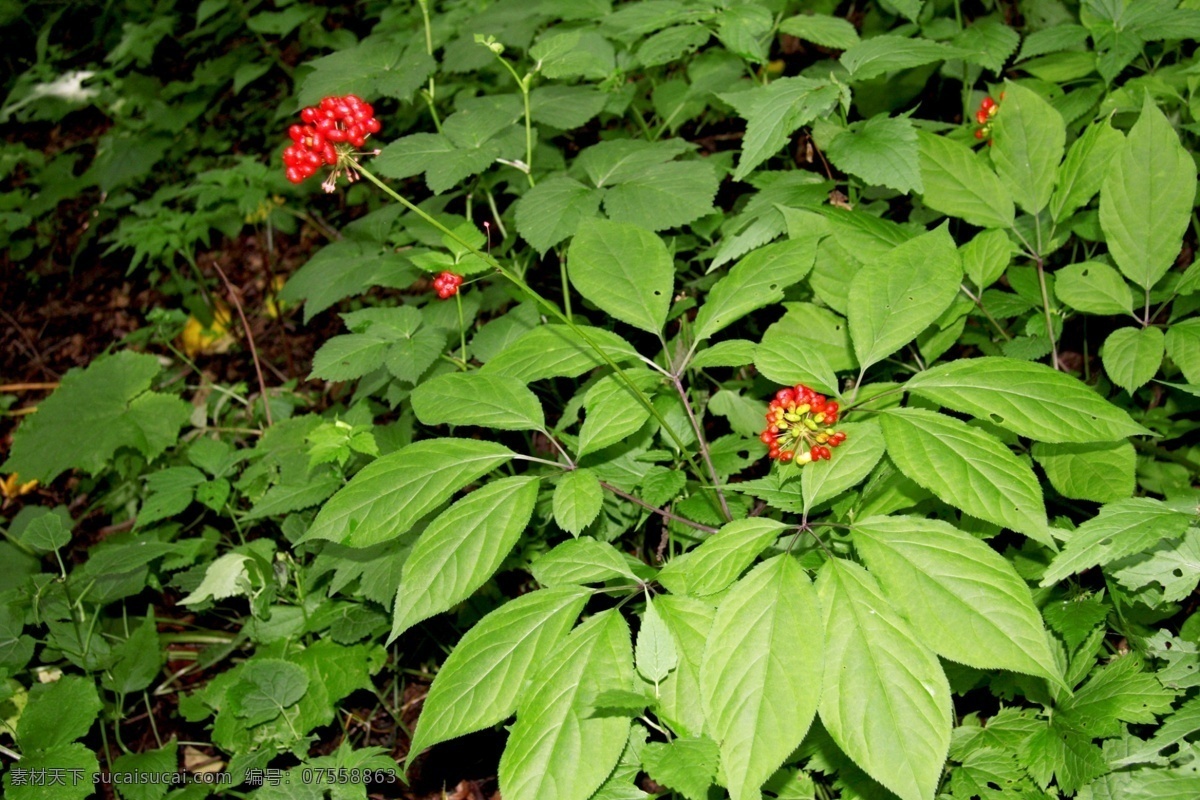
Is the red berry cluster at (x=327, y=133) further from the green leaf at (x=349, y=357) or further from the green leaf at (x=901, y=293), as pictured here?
the green leaf at (x=901, y=293)

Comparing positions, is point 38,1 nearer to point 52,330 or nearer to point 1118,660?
point 52,330

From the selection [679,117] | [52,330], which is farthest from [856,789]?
[52,330]

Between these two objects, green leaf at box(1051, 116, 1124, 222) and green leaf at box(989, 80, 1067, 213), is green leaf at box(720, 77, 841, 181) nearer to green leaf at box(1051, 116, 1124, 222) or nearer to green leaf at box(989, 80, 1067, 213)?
green leaf at box(989, 80, 1067, 213)

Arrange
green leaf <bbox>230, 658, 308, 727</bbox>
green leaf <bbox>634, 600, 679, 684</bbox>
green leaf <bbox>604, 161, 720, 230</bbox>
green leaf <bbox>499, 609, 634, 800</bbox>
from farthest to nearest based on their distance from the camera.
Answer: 1. green leaf <bbox>604, 161, 720, 230</bbox>
2. green leaf <bbox>230, 658, 308, 727</bbox>
3. green leaf <bbox>634, 600, 679, 684</bbox>
4. green leaf <bbox>499, 609, 634, 800</bbox>

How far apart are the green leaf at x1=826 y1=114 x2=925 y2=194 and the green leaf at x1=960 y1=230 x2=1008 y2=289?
215mm

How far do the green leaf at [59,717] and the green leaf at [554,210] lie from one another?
1691 mm

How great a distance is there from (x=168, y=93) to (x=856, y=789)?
5.58 meters

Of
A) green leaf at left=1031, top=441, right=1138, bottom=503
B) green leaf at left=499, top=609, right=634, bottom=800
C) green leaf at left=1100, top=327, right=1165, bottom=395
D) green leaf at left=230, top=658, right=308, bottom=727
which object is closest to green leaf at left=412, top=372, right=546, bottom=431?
green leaf at left=499, top=609, right=634, bottom=800

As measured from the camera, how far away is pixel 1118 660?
1.67m

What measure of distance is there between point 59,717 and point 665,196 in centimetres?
213

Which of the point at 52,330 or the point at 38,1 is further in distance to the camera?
the point at 38,1

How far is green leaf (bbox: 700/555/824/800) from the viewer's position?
1.24 metres

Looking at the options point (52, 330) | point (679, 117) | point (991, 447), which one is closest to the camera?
point (991, 447)

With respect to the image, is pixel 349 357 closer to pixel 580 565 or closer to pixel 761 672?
pixel 580 565
